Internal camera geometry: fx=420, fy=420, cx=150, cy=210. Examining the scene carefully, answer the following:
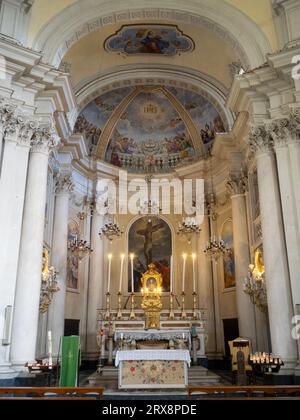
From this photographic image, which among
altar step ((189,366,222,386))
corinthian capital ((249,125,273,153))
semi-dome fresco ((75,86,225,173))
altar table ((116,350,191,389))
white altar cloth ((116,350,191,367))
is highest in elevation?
semi-dome fresco ((75,86,225,173))

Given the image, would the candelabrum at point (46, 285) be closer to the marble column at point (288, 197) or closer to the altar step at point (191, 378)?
the altar step at point (191, 378)

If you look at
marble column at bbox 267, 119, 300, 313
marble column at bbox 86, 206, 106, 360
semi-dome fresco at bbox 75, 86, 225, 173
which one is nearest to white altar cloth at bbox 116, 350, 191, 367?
marble column at bbox 267, 119, 300, 313

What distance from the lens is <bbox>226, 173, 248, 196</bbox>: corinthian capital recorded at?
13.7 m

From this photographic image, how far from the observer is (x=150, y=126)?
57.4 feet

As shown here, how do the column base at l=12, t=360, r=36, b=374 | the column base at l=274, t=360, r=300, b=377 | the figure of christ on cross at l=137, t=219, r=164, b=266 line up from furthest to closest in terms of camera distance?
the figure of christ on cross at l=137, t=219, r=164, b=266 → the column base at l=12, t=360, r=36, b=374 → the column base at l=274, t=360, r=300, b=377

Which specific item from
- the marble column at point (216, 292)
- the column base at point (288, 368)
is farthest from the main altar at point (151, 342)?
the column base at point (288, 368)

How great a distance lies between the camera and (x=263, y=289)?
10703 millimetres

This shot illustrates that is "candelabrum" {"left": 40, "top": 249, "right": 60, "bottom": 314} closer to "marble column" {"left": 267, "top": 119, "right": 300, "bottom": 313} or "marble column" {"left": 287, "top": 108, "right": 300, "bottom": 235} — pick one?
"marble column" {"left": 267, "top": 119, "right": 300, "bottom": 313}

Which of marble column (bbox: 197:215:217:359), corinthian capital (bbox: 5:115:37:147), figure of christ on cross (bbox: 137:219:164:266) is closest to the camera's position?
corinthian capital (bbox: 5:115:37:147)

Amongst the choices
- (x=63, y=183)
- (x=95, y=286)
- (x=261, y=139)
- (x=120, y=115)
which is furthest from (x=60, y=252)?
(x=261, y=139)

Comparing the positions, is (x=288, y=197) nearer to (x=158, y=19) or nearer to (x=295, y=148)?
(x=295, y=148)

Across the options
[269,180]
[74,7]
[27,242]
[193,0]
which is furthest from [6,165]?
[193,0]

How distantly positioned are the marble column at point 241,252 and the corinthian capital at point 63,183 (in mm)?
5312
